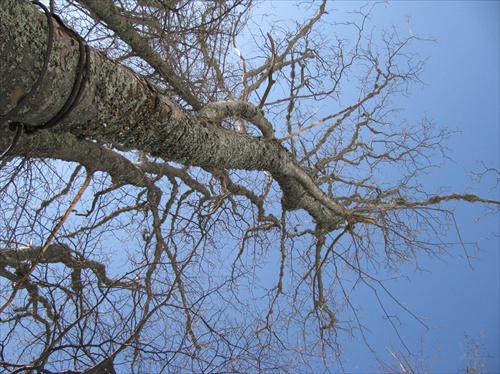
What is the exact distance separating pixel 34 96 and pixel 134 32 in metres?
1.72

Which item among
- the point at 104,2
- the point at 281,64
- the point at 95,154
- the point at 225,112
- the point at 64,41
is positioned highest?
the point at 281,64

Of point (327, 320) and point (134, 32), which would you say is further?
point (327, 320)

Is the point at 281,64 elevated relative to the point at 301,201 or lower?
elevated

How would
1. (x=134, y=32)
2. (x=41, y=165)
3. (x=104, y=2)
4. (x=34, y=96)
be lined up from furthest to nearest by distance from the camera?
(x=134, y=32)
(x=104, y=2)
(x=41, y=165)
(x=34, y=96)

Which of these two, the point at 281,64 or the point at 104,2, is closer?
the point at 104,2

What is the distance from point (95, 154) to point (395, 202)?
2.16 m

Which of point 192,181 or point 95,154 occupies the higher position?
point 192,181

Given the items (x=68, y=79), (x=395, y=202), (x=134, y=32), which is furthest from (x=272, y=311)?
(x=68, y=79)

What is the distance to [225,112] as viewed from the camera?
2.35 metres

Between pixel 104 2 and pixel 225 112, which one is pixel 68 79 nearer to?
pixel 225 112

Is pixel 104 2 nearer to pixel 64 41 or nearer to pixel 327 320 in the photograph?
pixel 64 41

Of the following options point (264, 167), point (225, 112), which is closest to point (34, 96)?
point (225, 112)

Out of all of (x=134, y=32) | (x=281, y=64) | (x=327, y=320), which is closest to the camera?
(x=134, y=32)

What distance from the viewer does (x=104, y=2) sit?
2.34 metres
